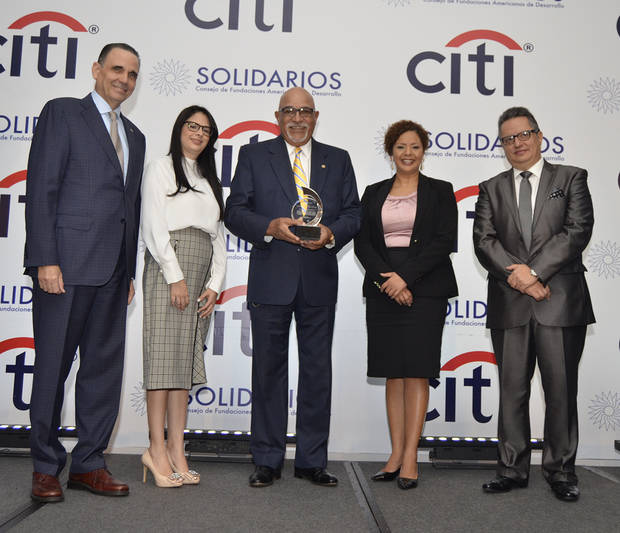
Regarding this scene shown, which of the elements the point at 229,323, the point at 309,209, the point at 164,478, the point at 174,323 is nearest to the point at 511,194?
the point at 309,209

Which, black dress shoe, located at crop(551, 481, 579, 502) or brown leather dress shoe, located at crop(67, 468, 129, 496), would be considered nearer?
brown leather dress shoe, located at crop(67, 468, 129, 496)

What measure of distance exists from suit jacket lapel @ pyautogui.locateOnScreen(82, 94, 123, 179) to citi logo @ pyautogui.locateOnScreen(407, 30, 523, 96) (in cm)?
213

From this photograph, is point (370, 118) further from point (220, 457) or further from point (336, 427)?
point (220, 457)

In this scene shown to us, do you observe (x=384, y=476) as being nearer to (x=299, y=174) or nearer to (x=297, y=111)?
(x=299, y=174)

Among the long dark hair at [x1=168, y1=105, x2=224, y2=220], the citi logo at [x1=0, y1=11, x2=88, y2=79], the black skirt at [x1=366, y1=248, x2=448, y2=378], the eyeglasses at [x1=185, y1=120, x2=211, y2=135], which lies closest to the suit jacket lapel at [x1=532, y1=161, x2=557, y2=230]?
the black skirt at [x1=366, y1=248, x2=448, y2=378]

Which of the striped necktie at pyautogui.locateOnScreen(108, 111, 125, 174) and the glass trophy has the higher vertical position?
the striped necktie at pyautogui.locateOnScreen(108, 111, 125, 174)

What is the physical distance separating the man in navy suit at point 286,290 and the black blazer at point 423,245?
0.14 m

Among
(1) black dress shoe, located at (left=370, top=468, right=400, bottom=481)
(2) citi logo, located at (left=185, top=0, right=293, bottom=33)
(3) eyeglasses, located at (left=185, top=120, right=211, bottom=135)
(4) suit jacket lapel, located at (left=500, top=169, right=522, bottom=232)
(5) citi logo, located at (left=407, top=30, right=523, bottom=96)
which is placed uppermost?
(2) citi logo, located at (left=185, top=0, right=293, bottom=33)

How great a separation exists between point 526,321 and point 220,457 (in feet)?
5.88

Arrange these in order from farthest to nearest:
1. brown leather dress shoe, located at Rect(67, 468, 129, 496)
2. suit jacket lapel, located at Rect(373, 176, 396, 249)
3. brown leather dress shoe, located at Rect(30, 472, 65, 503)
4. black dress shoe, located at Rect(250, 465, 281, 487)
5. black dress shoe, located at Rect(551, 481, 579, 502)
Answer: suit jacket lapel, located at Rect(373, 176, 396, 249)
black dress shoe, located at Rect(250, 465, 281, 487)
black dress shoe, located at Rect(551, 481, 579, 502)
brown leather dress shoe, located at Rect(67, 468, 129, 496)
brown leather dress shoe, located at Rect(30, 472, 65, 503)

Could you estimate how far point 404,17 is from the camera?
12.8 ft

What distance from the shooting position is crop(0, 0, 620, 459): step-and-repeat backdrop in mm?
3697

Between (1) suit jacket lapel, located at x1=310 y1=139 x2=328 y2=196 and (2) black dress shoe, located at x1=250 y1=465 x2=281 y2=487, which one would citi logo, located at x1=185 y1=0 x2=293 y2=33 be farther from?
(2) black dress shoe, located at x1=250 y1=465 x2=281 y2=487

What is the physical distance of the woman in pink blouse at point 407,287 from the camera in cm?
286
